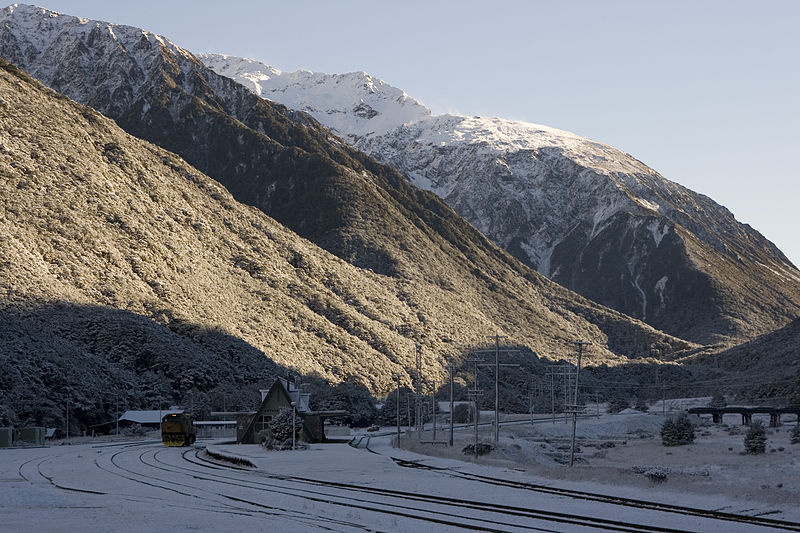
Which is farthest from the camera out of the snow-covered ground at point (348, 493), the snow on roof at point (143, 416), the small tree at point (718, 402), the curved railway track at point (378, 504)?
the small tree at point (718, 402)

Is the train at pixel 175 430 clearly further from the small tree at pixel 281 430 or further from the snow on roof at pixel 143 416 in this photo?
the snow on roof at pixel 143 416

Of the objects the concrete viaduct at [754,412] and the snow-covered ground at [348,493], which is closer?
the snow-covered ground at [348,493]

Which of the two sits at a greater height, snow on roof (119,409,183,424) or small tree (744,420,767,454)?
small tree (744,420,767,454)

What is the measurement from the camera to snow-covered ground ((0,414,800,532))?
72.7 feet

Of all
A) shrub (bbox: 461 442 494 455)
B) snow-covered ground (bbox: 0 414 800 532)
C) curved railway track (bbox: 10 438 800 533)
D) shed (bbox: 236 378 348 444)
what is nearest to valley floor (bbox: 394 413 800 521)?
snow-covered ground (bbox: 0 414 800 532)

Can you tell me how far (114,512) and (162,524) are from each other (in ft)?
9.21

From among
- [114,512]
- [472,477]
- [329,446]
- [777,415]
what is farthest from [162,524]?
[777,415]

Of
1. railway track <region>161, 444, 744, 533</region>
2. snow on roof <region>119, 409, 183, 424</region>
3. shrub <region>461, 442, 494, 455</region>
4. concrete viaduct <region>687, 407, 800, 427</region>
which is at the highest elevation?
concrete viaduct <region>687, 407, 800, 427</region>

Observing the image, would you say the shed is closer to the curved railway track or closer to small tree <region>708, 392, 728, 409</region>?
the curved railway track

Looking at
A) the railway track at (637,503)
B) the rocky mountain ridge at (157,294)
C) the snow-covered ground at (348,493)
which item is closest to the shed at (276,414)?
the snow-covered ground at (348,493)

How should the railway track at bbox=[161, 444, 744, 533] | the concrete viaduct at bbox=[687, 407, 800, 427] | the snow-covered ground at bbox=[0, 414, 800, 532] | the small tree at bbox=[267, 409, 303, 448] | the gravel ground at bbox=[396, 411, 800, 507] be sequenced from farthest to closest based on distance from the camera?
the concrete viaduct at bbox=[687, 407, 800, 427]
the small tree at bbox=[267, 409, 303, 448]
the gravel ground at bbox=[396, 411, 800, 507]
the snow-covered ground at bbox=[0, 414, 800, 532]
the railway track at bbox=[161, 444, 744, 533]

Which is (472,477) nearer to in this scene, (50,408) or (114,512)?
(114,512)

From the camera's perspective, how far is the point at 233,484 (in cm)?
3253

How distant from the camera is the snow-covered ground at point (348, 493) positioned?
72.7 ft
